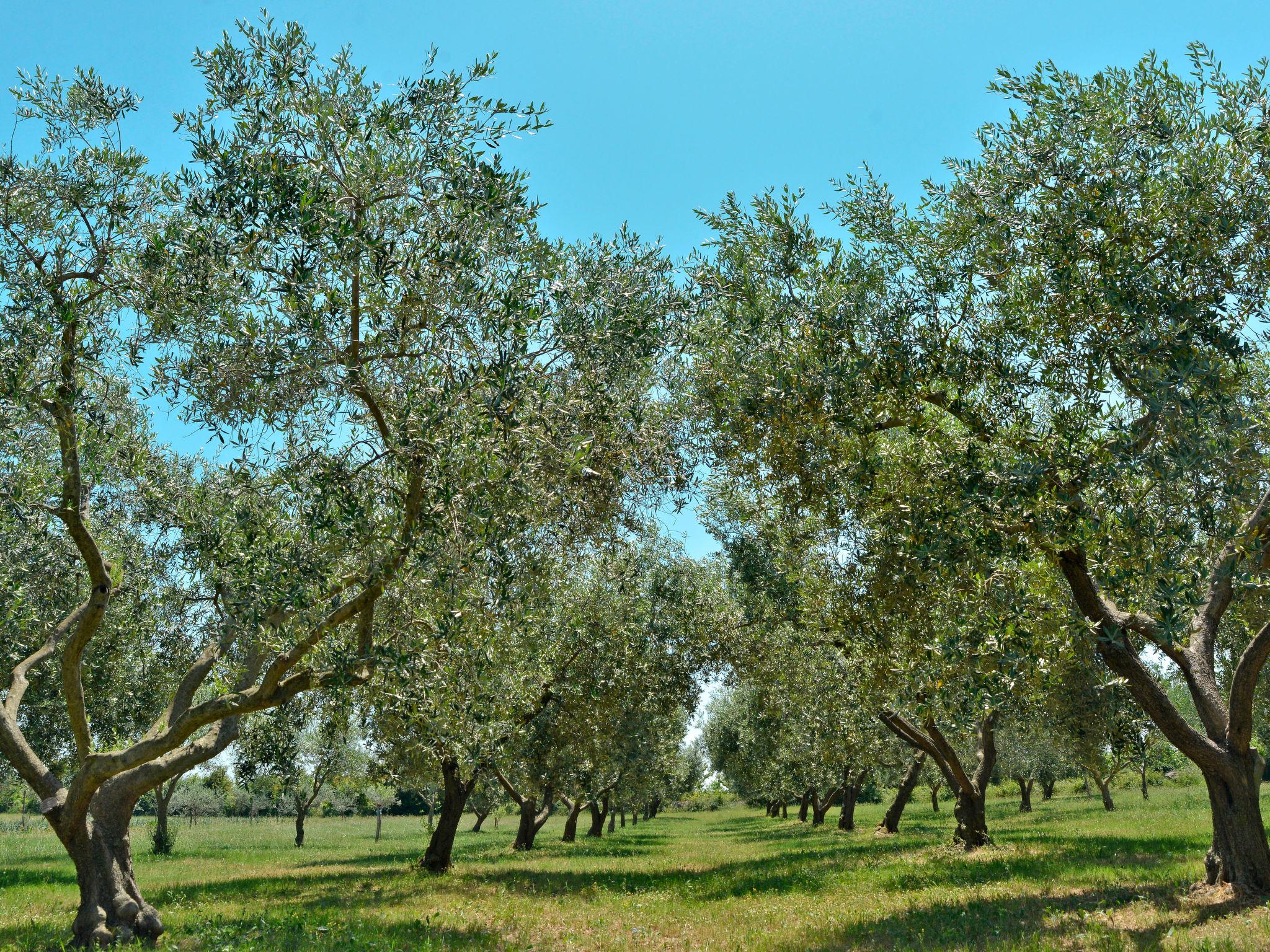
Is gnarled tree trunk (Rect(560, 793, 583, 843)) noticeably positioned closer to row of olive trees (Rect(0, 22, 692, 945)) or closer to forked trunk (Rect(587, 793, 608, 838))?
forked trunk (Rect(587, 793, 608, 838))

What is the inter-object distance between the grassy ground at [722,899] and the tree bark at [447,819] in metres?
0.72

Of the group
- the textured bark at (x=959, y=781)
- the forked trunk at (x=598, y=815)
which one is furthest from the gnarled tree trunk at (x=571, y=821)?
the textured bark at (x=959, y=781)

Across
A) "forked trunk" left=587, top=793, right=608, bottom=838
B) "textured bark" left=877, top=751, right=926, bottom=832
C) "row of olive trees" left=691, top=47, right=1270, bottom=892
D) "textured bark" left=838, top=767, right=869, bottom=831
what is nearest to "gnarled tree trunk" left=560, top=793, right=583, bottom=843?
"forked trunk" left=587, top=793, right=608, bottom=838

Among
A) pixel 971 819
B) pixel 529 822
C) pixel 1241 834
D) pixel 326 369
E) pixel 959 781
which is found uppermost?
pixel 326 369

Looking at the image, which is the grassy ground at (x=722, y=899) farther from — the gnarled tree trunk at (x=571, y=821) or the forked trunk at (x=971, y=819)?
the gnarled tree trunk at (x=571, y=821)

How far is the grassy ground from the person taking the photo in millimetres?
11953

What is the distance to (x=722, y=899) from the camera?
1847cm

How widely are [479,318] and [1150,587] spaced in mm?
8288

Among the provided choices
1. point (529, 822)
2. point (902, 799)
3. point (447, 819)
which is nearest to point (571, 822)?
point (529, 822)

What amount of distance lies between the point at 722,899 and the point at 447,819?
11714 millimetres

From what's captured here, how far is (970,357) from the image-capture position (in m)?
11.8

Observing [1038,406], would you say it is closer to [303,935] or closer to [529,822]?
[303,935]

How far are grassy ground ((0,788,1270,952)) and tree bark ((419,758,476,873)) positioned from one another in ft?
2.36

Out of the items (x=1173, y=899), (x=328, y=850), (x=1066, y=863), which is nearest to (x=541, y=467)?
(x=1173, y=899)
